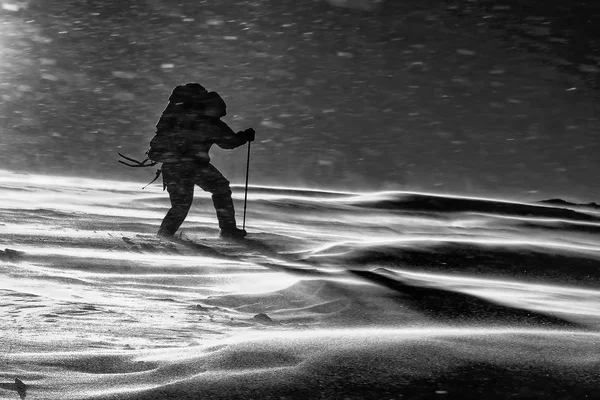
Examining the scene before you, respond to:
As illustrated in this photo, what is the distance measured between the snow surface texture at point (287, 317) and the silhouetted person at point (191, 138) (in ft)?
2.40

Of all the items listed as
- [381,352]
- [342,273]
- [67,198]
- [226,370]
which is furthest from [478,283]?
[67,198]

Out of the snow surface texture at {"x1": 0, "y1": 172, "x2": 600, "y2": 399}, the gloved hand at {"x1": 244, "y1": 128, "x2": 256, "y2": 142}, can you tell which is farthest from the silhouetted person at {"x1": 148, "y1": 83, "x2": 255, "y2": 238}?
the snow surface texture at {"x1": 0, "y1": 172, "x2": 600, "y2": 399}

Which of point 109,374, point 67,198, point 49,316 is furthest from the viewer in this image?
point 67,198

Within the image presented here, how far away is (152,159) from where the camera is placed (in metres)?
9.68

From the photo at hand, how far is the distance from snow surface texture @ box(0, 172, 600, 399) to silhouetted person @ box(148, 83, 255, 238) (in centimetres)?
73

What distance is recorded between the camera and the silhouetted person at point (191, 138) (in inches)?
374

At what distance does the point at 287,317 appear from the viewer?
465cm

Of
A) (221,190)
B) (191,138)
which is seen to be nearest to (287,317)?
(191,138)

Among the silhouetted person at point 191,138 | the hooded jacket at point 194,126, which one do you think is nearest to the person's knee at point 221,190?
the silhouetted person at point 191,138

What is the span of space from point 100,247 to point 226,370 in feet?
18.4

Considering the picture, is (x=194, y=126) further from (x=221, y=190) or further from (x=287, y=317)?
(x=287, y=317)

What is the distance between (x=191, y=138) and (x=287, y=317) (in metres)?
5.27

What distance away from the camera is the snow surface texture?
3004 millimetres

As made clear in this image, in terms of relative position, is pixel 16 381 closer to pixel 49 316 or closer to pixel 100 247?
pixel 49 316
